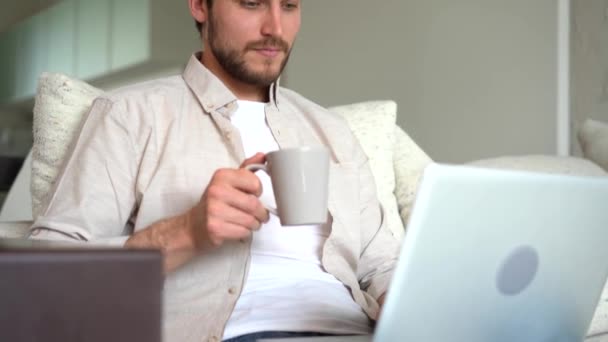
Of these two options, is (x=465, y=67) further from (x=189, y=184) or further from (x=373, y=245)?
(x=189, y=184)

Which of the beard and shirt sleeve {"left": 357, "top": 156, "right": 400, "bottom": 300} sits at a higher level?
the beard

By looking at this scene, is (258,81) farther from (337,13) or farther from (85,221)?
(337,13)

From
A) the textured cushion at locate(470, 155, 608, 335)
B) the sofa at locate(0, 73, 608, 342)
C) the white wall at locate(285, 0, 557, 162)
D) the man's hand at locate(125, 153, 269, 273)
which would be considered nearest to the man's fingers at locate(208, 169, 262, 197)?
the man's hand at locate(125, 153, 269, 273)

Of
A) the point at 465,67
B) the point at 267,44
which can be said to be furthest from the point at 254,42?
the point at 465,67

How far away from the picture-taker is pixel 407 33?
11.1ft

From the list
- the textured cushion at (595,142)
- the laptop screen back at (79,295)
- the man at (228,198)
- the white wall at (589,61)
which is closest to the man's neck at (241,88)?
the man at (228,198)

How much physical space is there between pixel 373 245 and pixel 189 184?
36cm

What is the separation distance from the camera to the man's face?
4.56ft

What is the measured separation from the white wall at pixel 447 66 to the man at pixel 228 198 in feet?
4.39

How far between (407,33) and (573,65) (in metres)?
1.05

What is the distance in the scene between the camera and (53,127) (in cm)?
132

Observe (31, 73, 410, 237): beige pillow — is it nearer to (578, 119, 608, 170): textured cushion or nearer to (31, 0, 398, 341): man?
(31, 0, 398, 341): man

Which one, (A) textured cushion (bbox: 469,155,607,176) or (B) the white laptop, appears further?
(A) textured cushion (bbox: 469,155,607,176)

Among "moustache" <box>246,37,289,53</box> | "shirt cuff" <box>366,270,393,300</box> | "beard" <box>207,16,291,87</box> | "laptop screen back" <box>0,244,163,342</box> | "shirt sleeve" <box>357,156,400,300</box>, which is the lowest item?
"shirt cuff" <box>366,270,393,300</box>
